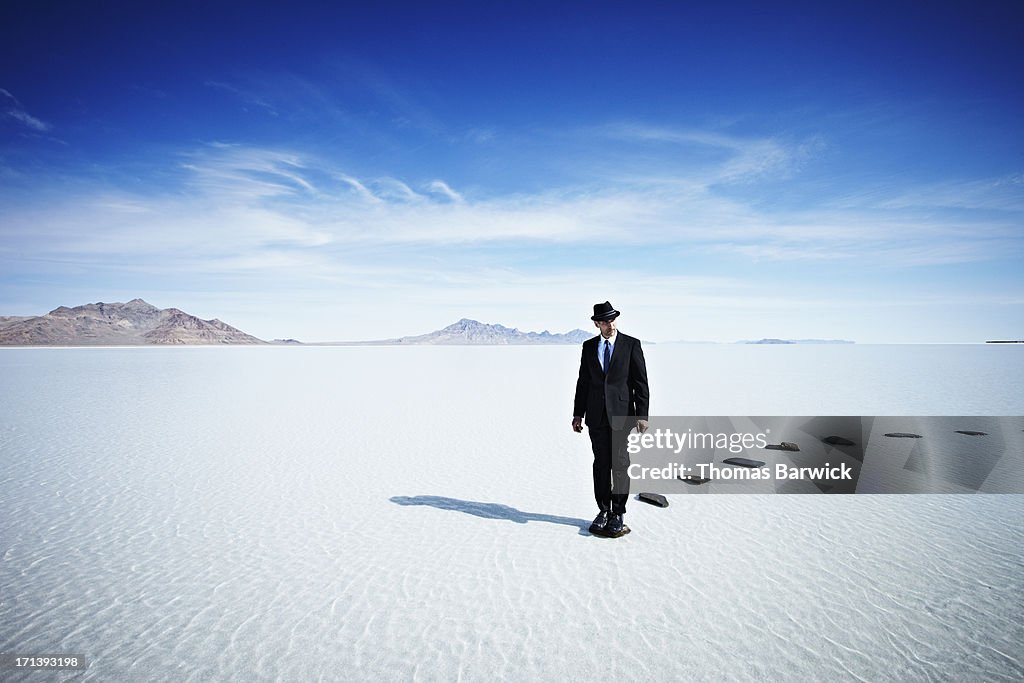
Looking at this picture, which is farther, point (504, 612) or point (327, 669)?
point (504, 612)

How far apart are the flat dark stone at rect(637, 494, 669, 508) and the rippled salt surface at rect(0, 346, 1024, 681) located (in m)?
0.17

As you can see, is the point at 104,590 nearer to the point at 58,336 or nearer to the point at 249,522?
the point at 249,522

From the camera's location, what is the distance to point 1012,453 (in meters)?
7.77

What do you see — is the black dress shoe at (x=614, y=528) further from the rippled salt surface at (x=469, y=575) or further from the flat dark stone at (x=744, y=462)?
the flat dark stone at (x=744, y=462)

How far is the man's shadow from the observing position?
5186 mm

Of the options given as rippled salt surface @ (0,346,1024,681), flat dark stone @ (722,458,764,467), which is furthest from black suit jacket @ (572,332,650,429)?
flat dark stone @ (722,458,764,467)

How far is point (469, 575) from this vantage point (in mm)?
4043

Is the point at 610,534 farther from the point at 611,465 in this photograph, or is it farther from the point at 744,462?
the point at 744,462

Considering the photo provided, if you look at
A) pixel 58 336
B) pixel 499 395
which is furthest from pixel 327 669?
pixel 58 336

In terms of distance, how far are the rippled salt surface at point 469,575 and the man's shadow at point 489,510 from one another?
4 centimetres

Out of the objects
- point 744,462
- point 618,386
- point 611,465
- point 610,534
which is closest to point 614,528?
point 610,534

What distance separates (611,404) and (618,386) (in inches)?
7.2

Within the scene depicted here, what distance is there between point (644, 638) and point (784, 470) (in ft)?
15.8

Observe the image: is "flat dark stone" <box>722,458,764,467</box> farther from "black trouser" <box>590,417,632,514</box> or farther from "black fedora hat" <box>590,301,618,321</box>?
"black fedora hat" <box>590,301,618,321</box>
